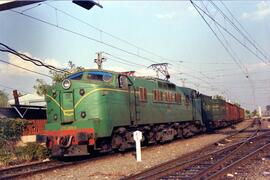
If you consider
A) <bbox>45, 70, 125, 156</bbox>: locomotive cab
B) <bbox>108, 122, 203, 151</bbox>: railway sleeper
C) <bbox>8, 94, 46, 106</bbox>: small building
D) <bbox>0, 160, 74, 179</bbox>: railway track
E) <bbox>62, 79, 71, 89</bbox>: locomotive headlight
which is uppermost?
<bbox>8, 94, 46, 106</bbox>: small building

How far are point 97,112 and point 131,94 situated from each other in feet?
9.28

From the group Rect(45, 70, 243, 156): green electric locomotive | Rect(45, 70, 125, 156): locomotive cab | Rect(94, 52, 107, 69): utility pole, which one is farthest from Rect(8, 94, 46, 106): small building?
Rect(45, 70, 125, 156): locomotive cab

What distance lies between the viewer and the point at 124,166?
531 inches

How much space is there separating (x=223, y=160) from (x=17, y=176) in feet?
22.7

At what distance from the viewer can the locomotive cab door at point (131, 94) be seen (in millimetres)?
17066

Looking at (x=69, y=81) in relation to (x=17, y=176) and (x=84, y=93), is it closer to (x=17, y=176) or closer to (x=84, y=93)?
(x=84, y=93)

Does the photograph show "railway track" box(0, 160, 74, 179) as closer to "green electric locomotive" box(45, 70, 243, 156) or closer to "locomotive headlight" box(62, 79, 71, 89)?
"green electric locomotive" box(45, 70, 243, 156)

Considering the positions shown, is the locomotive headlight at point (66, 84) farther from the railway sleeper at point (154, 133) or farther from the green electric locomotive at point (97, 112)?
the railway sleeper at point (154, 133)

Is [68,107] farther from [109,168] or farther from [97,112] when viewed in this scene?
[109,168]

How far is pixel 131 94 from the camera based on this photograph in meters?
17.7

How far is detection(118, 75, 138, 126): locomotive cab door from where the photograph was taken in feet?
56.0

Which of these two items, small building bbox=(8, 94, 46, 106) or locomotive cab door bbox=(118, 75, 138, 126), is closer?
locomotive cab door bbox=(118, 75, 138, 126)

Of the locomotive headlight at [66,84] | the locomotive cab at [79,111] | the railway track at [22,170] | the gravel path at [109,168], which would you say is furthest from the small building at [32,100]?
the railway track at [22,170]

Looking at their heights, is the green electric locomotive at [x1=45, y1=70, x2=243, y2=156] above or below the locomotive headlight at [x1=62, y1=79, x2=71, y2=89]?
below
